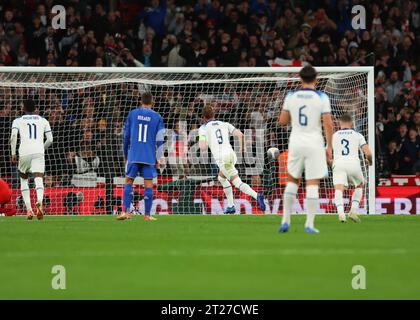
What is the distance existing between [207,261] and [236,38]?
50.9ft

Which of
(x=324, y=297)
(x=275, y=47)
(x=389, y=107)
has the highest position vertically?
(x=275, y=47)

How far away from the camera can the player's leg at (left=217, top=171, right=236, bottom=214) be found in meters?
19.2

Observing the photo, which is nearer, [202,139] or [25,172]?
[25,172]

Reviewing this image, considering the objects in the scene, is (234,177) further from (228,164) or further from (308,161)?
(308,161)

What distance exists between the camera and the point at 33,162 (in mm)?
17766

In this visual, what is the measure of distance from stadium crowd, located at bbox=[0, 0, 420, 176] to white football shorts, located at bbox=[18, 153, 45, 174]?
5.79 meters

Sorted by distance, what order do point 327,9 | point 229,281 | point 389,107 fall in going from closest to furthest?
point 229,281, point 389,107, point 327,9

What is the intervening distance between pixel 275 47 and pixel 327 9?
267cm

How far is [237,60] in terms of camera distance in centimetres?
2444

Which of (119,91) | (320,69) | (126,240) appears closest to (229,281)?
(126,240)

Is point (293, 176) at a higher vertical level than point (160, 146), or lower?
lower

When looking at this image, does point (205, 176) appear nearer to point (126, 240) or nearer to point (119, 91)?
point (119, 91)

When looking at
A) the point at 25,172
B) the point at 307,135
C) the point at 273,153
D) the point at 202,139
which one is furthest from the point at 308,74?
the point at 273,153

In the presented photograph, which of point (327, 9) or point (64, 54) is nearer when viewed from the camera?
point (64, 54)
